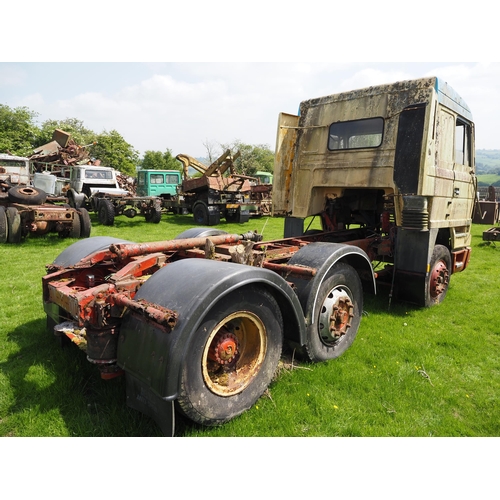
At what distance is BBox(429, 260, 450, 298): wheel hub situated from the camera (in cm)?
554

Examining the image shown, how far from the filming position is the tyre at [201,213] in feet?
53.3

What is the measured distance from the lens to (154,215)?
634 inches

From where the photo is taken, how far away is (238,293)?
8.95ft

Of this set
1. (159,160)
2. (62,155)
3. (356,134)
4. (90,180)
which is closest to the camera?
(356,134)

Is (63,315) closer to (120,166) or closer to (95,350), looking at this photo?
(95,350)

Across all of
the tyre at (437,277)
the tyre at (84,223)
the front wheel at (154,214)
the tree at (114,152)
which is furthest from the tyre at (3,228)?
the tree at (114,152)

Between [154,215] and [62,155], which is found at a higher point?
[62,155]

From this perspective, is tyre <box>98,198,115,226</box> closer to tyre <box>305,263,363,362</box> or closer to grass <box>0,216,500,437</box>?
grass <box>0,216,500,437</box>

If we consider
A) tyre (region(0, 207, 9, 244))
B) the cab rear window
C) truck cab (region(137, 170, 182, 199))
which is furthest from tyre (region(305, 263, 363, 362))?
truck cab (region(137, 170, 182, 199))

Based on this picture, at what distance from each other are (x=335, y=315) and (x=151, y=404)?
204 centimetres

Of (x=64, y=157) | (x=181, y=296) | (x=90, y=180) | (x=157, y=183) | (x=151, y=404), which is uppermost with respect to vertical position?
(x=64, y=157)

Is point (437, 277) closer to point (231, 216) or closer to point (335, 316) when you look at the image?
point (335, 316)

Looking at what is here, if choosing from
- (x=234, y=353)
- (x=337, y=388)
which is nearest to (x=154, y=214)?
(x=337, y=388)

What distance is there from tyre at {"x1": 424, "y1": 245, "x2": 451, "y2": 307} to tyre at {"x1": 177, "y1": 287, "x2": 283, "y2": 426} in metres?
3.20
